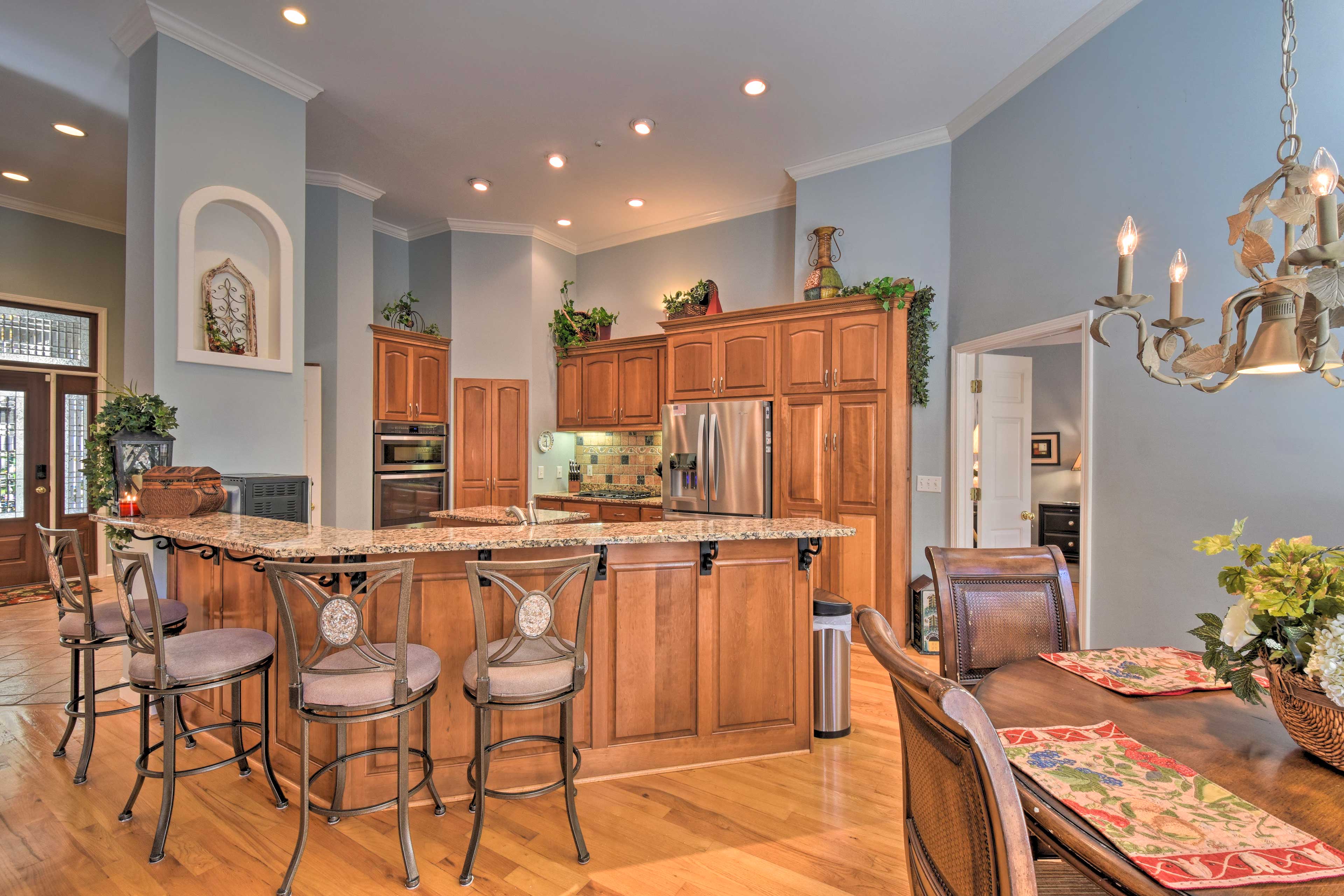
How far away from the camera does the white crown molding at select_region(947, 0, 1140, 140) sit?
2984mm

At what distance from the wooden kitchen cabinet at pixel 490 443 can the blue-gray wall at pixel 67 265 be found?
288 centimetres

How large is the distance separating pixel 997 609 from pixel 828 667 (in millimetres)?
1084

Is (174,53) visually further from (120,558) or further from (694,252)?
(694,252)

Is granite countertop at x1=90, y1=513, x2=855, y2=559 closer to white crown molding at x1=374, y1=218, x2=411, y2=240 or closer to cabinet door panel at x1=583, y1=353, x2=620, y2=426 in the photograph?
cabinet door panel at x1=583, y1=353, x2=620, y2=426

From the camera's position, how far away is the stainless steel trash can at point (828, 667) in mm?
2771

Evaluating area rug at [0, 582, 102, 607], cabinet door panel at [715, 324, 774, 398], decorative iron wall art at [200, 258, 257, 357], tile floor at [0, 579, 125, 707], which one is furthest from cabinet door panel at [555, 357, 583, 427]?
area rug at [0, 582, 102, 607]

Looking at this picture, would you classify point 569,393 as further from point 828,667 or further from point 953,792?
point 953,792

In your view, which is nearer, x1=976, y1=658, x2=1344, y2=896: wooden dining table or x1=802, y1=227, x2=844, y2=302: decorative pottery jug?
x1=976, y1=658, x2=1344, y2=896: wooden dining table

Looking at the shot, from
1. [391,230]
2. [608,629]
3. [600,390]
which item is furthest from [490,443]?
[608,629]

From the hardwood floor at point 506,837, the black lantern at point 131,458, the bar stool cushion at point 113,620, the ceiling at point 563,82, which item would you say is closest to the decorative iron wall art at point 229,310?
the black lantern at point 131,458

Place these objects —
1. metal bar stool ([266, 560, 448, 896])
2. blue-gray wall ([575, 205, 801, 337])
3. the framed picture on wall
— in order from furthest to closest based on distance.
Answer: the framed picture on wall, blue-gray wall ([575, 205, 801, 337]), metal bar stool ([266, 560, 448, 896])

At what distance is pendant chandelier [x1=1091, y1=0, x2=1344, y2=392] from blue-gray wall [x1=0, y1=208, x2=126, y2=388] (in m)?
6.90

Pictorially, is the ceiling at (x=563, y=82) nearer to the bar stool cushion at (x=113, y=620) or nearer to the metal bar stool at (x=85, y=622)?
the metal bar stool at (x=85, y=622)

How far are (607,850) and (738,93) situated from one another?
3926mm
